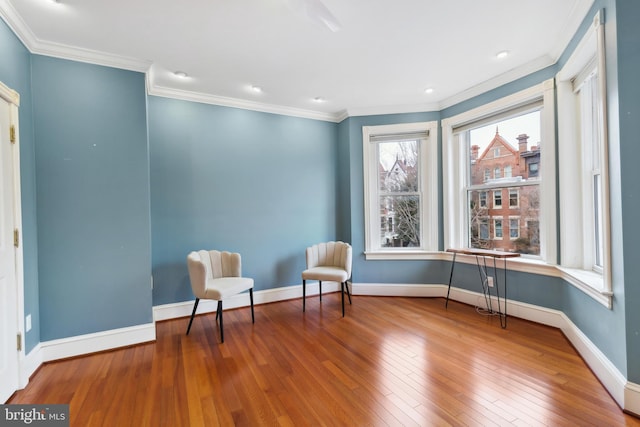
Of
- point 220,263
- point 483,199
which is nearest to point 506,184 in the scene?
point 483,199

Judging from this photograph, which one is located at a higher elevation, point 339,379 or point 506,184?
point 506,184

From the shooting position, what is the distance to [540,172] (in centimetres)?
305

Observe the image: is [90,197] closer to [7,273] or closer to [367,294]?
[7,273]

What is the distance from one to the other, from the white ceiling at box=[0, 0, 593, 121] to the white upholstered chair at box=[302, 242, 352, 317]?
6.54 feet

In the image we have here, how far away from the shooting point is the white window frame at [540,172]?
112 inches

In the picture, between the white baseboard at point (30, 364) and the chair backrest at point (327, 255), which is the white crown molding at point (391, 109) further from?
the white baseboard at point (30, 364)

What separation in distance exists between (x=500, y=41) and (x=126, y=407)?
12.9ft

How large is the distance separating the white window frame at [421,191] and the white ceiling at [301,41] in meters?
0.63

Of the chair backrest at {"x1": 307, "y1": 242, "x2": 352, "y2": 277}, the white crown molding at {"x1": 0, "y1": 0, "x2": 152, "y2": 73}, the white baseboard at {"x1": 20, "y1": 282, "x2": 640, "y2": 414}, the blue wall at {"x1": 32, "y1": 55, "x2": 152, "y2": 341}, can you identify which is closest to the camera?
the white baseboard at {"x1": 20, "y1": 282, "x2": 640, "y2": 414}

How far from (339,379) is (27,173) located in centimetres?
283

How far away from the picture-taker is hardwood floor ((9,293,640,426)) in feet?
5.66

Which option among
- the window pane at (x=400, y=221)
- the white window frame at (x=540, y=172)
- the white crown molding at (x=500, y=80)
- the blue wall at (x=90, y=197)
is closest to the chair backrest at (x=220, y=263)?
the blue wall at (x=90, y=197)

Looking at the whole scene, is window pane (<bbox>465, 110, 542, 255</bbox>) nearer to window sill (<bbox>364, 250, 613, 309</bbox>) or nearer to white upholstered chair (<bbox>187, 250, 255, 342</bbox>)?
window sill (<bbox>364, 250, 613, 309</bbox>)

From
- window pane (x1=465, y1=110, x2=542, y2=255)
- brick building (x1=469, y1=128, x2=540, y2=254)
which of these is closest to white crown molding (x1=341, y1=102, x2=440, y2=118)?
window pane (x1=465, y1=110, x2=542, y2=255)
